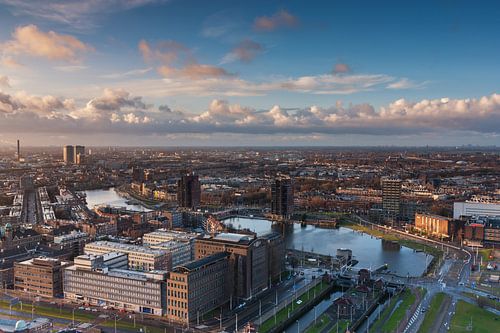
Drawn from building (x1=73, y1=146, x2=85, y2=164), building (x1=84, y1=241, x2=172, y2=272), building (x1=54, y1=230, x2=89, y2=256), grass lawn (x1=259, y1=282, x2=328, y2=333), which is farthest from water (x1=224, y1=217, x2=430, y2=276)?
building (x1=73, y1=146, x2=85, y2=164)

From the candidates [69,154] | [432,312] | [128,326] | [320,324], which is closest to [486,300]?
[432,312]

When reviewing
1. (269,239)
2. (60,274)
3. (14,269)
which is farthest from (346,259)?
(14,269)

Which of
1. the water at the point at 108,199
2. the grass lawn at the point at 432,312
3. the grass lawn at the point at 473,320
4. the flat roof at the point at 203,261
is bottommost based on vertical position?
the water at the point at 108,199

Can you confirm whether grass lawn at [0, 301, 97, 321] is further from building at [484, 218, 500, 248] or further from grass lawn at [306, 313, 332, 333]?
building at [484, 218, 500, 248]

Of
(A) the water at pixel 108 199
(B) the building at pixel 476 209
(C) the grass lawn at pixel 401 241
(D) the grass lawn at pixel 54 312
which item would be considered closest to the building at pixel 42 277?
(D) the grass lawn at pixel 54 312

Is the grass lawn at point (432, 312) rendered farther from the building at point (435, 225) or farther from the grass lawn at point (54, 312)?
the building at point (435, 225)

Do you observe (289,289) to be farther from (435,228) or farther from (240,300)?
(435,228)

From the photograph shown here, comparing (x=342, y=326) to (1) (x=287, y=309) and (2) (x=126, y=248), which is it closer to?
(1) (x=287, y=309)

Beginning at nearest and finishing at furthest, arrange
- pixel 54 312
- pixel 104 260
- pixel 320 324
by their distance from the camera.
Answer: pixel 320 324, pixel 54 312, pixel 104 260
